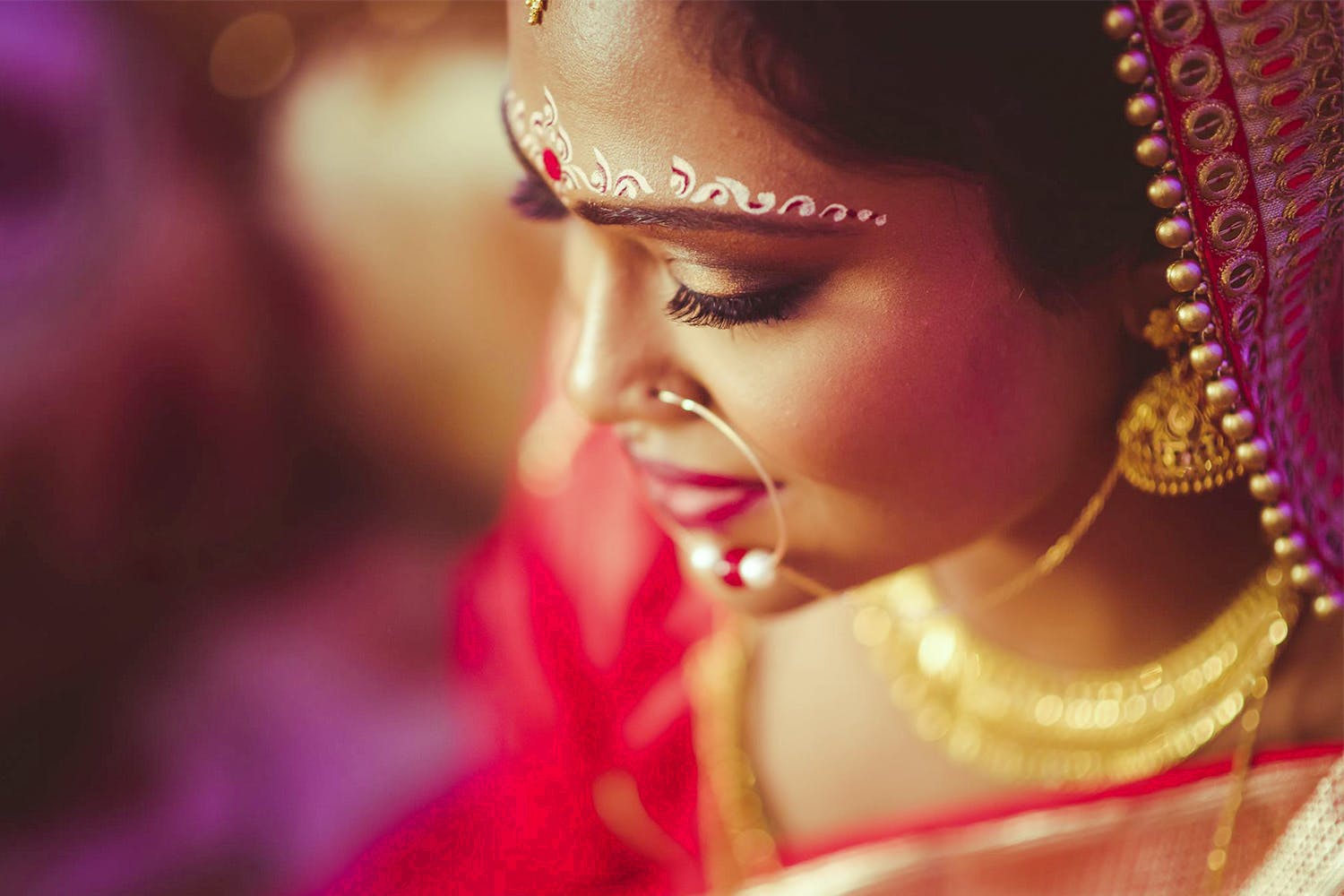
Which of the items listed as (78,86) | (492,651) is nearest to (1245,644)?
(492,651)

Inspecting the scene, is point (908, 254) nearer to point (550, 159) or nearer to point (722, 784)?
point (550, 159)

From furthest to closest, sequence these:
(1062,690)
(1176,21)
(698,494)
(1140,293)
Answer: (1062,690) < (698,494) < (1140,293) < (1176,21)

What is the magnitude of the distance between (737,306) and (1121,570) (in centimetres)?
38

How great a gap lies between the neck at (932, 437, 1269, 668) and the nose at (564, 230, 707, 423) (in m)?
0.28

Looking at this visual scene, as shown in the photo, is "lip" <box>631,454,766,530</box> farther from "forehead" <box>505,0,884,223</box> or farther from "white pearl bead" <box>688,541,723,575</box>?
"forehead" <box>505,0,884,223</box>

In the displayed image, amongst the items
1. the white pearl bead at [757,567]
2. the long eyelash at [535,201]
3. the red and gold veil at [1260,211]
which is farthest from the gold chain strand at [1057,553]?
the long eyelash at [535,201]

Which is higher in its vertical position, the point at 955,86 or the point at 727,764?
the point at 955,86

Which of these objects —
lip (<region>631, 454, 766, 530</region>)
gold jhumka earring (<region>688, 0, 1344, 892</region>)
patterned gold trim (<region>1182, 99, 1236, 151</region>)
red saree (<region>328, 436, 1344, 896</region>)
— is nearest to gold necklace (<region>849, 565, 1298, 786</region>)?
gold jhumka earring (<region>688, 0, 1344, 892</region>)

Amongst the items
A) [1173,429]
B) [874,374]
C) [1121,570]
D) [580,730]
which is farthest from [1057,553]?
[580,730]

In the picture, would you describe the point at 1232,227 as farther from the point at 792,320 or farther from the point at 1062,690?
the point at 1062,690

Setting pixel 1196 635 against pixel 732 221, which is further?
pixel 1196 635

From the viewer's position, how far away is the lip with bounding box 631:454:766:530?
0.71 meters

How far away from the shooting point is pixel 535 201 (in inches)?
28.0

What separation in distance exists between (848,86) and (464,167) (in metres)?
1.14
